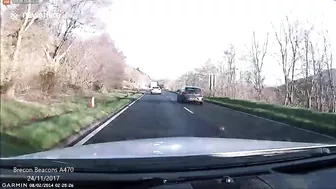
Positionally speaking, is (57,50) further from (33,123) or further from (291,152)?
(291,152)

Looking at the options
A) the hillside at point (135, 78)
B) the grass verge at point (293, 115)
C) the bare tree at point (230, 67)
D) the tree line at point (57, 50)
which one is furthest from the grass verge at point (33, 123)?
the grass verge at point (293, 115)

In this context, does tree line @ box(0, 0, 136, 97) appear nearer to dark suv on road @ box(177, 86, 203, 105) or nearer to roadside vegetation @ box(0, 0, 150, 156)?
roadside vegetation @ box(0, 0, 150, 156)

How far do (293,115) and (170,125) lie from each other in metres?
8.98

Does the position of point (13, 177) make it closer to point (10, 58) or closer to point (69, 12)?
point (10, 58)

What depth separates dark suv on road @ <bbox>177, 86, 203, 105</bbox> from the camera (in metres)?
8.02

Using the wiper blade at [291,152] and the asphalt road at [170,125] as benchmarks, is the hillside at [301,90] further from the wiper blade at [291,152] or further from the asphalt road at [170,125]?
the wiper blade at [291,152]

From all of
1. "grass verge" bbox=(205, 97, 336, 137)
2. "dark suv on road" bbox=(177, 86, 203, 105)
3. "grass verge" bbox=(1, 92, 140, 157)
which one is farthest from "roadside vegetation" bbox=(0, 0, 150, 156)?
"grass verge" bbox=(205, 97, 336, 137)

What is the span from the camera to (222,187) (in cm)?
281

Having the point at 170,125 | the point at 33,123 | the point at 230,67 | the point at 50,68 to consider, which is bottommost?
the point at 170,125

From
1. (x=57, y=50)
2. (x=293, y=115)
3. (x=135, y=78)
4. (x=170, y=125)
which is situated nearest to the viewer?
(x=57, y=50)

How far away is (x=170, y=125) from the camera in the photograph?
7.60m

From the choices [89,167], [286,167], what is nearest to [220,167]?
[286,167]

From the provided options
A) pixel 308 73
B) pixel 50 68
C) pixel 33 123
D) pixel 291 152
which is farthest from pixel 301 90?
pixel 33 123

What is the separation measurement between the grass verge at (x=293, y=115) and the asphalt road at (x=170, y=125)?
213 cm
